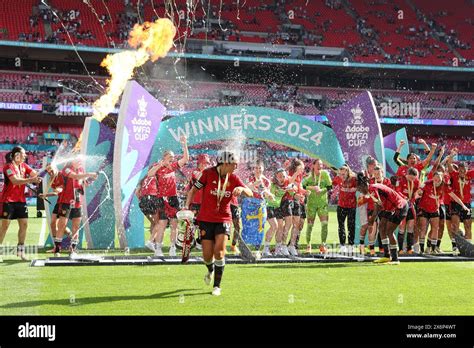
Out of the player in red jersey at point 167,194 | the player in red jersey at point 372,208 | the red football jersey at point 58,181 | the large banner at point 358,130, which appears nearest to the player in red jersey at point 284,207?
the player in red jersey at point 372,208

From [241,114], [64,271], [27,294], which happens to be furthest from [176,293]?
[241,114]

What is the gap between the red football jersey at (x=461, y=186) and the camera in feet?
50.8

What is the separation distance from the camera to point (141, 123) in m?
15.8

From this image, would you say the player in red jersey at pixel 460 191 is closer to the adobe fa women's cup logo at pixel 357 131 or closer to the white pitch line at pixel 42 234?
the adobe fa women's cup logo at pixel 357 131

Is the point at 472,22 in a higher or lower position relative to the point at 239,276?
higher

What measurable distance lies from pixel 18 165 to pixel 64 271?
2347 millimetres

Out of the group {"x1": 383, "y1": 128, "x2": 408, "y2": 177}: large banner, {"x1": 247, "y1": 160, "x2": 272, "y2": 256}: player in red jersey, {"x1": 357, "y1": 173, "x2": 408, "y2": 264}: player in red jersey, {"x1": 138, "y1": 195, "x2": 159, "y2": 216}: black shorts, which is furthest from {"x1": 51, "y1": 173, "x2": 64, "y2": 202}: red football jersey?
{"x1": 383, "y1": 128, "x2": 408, "y2": 177}: large banner

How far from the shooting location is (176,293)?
9328mm

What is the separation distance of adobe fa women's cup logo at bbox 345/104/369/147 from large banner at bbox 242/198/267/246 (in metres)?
3.36

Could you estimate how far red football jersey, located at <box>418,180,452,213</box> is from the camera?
48.6ft

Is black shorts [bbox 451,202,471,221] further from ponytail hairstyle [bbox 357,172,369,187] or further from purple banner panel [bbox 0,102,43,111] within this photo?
purple banner panel [bbox 0,102,43,111]

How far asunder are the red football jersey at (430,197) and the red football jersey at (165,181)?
5178mm
